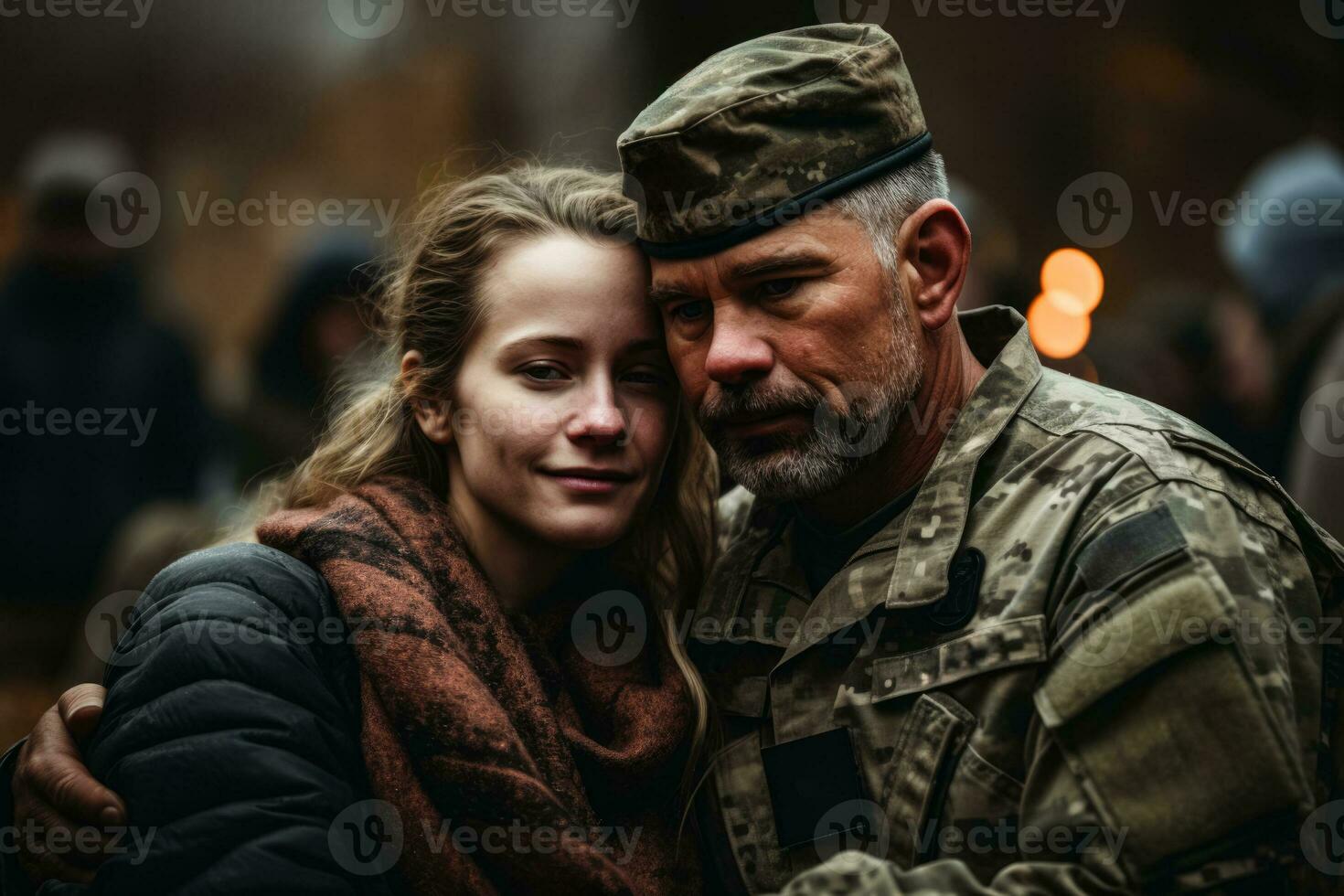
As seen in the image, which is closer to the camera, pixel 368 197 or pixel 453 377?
pixel 453 377

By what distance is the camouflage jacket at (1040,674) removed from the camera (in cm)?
171

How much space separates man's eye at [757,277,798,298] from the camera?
88.2 inches

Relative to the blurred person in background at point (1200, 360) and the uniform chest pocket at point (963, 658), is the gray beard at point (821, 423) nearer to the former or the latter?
the uniform chest pocket at point (963, 658)

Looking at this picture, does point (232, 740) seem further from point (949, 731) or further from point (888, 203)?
point (888, 203)

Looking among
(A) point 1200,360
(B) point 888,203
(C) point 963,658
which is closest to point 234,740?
(C) point 963,658

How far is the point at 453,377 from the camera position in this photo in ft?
8.06

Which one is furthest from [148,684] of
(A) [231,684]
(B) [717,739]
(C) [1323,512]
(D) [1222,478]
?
(C) [1323,512]

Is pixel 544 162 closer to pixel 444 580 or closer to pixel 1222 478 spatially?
pixel 444 580

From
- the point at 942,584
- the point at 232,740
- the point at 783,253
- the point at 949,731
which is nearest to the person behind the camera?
the point at 232,740

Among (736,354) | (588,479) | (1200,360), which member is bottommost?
(1200,360)

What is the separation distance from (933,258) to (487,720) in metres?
1.22

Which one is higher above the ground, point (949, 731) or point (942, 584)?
point (942, 584)

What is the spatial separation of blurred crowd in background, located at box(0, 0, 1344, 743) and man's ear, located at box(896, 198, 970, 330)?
3.57 ft

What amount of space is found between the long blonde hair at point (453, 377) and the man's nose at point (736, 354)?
37cm
